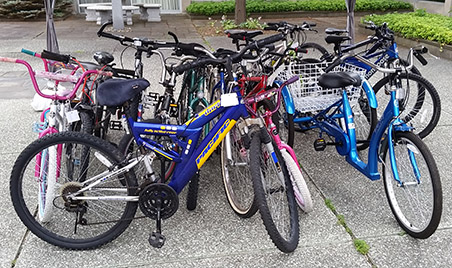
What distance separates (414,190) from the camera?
122 inches

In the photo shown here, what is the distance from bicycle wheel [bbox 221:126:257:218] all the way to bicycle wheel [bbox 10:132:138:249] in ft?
2.44

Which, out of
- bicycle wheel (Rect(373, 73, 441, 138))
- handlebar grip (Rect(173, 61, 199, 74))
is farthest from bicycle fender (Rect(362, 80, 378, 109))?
handlebar grip (Rect(173, 61, 199, 74))

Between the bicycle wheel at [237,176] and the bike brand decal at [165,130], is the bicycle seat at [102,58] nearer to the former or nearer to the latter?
the bike brand decal at [165,130]

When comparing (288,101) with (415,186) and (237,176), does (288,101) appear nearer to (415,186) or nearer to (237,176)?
(237,176)

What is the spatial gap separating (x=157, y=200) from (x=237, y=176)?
78 centimetres

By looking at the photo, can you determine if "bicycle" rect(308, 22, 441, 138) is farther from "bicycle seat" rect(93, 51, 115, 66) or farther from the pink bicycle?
"bicycle seat" rect(93, 51, 115, 66)

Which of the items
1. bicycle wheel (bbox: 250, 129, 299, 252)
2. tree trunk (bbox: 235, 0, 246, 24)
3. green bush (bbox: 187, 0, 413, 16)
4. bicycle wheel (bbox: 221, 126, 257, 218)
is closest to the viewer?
bicycle wheel (bbox: 250, 129, 299, 252)

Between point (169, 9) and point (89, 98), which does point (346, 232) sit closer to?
point (89, 98)

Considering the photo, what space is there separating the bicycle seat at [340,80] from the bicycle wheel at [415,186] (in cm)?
49

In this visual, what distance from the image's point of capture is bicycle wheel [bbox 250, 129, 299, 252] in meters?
2.55

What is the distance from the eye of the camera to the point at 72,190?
9.03 ft

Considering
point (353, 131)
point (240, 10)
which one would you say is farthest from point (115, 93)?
point (240, 10)

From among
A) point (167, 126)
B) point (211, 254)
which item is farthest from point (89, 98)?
point (211, 254)

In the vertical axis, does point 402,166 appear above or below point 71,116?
below
